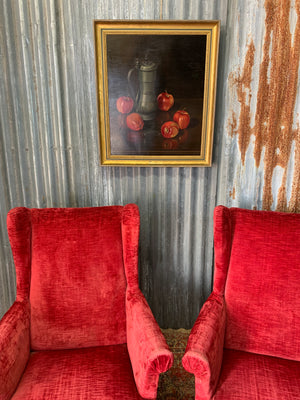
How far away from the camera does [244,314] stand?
136cm

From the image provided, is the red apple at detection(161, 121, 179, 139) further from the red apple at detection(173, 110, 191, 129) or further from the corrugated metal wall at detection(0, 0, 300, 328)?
the corrugated metal wall at detection(0, 0, 300, 328)

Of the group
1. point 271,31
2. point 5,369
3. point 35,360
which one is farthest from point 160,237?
point 271,31

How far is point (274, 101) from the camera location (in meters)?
1.56

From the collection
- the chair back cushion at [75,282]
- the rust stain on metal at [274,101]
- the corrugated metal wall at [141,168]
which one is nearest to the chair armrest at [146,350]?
the chair back cushion at [75,282]

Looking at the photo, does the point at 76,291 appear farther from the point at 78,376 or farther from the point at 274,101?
the point at 274,101

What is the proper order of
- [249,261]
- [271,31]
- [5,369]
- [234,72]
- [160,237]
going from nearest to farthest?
[5,369] → [249,261] → [271,31] → [234,72] → [160,237]

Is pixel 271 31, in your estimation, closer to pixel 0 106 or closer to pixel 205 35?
pixel 205 35

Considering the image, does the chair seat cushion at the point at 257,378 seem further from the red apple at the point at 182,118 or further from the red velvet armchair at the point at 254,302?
the red apple at the point at 182,118

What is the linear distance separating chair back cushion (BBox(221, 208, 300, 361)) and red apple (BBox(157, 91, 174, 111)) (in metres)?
0.74

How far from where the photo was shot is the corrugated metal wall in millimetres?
1536

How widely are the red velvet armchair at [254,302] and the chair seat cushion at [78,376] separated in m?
0.35

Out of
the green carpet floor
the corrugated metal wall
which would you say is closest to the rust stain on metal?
the corrugated metal wall

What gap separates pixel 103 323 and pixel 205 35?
158 cm

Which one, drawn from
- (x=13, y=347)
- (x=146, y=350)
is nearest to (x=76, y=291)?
(x=13, y=347)
